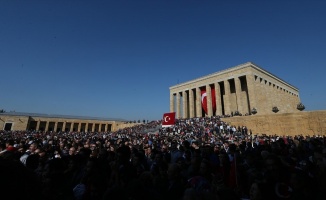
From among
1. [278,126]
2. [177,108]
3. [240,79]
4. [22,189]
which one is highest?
[240,79]

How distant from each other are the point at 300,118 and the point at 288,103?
107 ft

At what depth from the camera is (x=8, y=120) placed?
53.9 metres

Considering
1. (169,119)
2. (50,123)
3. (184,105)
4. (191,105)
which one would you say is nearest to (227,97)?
(191,105)

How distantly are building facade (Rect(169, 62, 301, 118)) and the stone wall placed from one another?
15.0ft

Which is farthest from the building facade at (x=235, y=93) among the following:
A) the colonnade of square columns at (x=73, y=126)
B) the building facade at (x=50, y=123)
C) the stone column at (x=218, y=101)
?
the colonnade of square columns at (x=73, y=126)

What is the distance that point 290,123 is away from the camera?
2328 centimetres

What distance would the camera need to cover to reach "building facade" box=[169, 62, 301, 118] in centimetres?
3625

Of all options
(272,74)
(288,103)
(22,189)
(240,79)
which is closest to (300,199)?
(22,189)

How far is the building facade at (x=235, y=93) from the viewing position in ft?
119

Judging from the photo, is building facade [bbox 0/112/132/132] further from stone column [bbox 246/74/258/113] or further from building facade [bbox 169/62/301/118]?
stone column [bbox 246/74/258/113]

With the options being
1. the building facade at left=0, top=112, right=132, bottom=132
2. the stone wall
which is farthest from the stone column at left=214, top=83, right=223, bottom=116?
the building facade at left=0, top=112, right=132, bottom=132

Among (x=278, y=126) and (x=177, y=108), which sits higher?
(x=177, y=108)

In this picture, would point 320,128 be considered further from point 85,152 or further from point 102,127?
point 102,127

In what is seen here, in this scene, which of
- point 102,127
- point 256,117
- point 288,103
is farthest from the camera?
point 102,127
